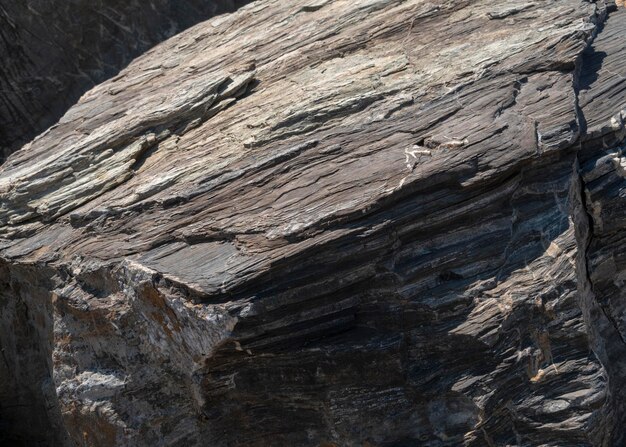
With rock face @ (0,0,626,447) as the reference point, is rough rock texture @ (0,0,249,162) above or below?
above

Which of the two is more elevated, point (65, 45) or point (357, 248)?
point (65, 45)

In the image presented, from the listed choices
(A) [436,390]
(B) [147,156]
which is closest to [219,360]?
(A) [436,390]

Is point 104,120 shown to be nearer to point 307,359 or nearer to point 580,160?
point 307,359

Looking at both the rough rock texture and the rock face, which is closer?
the rock face

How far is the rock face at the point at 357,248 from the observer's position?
18.8 ft

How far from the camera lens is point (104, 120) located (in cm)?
760

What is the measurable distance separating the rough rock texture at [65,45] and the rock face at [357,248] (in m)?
2.76

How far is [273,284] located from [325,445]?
1.32 meters

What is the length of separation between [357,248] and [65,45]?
5.69 meters

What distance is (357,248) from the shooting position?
5.63 meters

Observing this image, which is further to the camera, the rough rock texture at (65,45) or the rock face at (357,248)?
the rough rock texture at (65,45)

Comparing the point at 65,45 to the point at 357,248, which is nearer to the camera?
the point at 357,248

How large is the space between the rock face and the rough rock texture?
2759mm

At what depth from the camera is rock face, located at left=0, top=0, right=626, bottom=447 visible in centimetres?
572
